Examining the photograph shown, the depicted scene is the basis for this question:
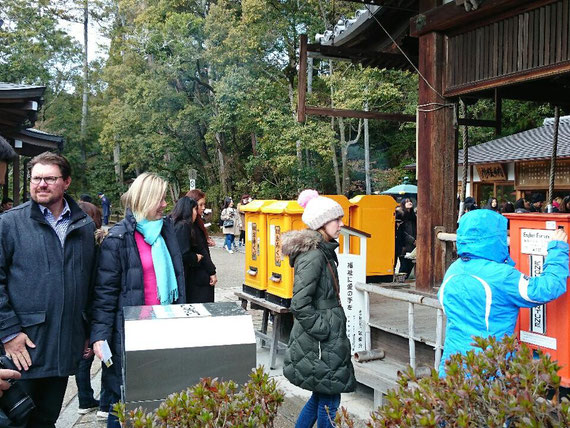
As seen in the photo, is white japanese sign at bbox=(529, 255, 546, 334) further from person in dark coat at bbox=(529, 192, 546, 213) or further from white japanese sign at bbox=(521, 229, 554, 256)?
person in dark coat at bbox=(529, 192, 546, 213)

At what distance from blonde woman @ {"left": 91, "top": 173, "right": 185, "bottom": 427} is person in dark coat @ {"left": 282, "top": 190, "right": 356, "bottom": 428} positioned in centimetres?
78

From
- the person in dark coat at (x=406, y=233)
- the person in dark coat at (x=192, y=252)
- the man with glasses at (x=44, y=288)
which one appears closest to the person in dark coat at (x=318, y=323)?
the man with glasses at (x=44, y=288)

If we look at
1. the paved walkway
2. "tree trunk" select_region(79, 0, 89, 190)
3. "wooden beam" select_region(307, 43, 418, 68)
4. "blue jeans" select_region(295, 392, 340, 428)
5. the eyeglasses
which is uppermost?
"tree trunk" select_region(79, 0, 89, 190)

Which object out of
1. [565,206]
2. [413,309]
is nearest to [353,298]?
[413,309]

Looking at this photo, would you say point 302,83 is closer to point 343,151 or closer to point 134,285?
point 134,285

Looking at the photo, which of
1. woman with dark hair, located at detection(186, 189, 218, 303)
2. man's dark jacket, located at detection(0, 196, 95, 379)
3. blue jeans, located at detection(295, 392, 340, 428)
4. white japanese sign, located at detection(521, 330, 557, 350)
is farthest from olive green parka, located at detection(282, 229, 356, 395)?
woman with dark hair, located at detection(186, 189, 218, 303)

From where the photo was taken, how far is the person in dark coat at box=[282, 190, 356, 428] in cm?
330

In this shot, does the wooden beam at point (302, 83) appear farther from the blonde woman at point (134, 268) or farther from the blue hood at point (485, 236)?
the blue hood at point (485, 236)

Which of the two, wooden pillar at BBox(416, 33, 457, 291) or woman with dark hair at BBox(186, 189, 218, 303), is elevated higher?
wooden pillar at BBox(416, 33, 457, 291)

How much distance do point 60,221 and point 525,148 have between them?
536 inches

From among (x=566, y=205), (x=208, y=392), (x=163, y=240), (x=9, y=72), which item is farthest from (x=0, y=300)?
(x=9, y=72)

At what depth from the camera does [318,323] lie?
Result: 10.8ft

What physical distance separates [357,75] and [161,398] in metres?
18.9

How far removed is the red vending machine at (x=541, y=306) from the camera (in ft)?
9.95
